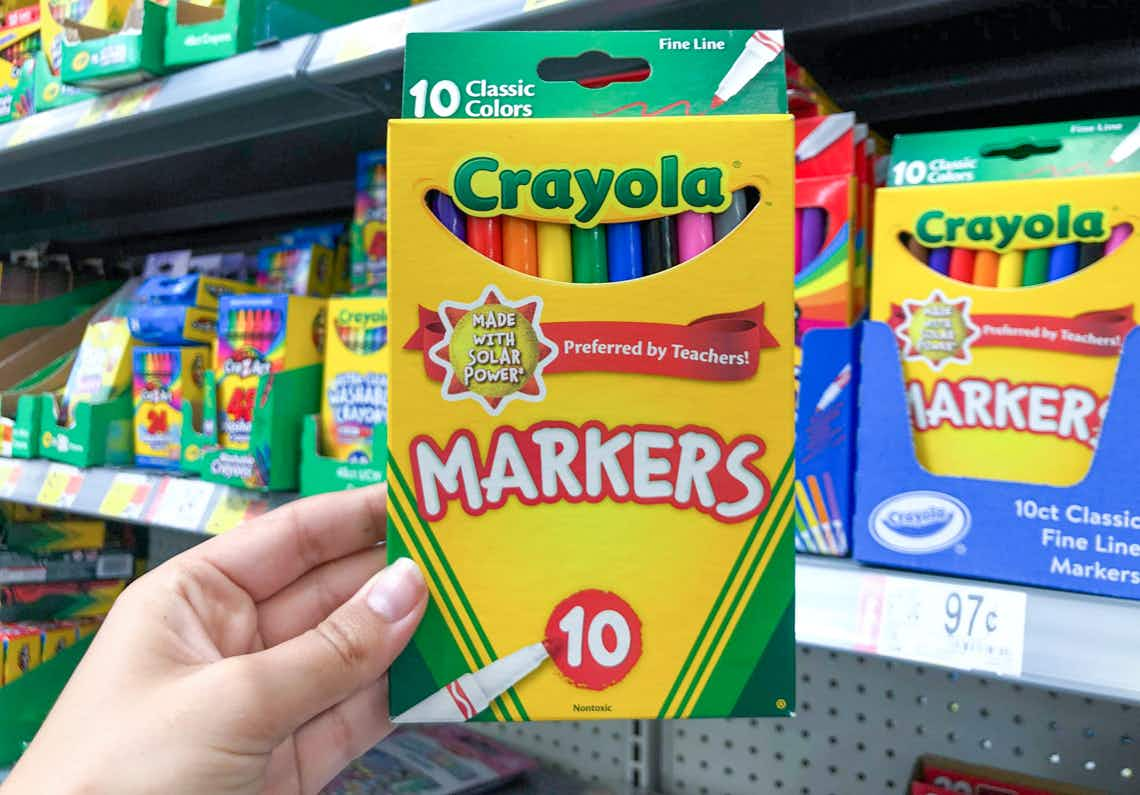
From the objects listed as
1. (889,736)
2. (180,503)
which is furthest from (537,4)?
(889,736)

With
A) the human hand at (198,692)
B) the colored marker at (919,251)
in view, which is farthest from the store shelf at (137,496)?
the colored marker at (919,251)

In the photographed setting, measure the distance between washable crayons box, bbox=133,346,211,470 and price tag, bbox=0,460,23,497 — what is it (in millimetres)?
219

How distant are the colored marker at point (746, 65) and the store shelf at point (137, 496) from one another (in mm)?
728

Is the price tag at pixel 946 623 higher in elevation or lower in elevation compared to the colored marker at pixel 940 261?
lower

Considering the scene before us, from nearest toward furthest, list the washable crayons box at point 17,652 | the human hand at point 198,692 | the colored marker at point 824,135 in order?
the human hand at point 198,692 → the colored marker at point 824,135 → the washable crayons box at point 17,652

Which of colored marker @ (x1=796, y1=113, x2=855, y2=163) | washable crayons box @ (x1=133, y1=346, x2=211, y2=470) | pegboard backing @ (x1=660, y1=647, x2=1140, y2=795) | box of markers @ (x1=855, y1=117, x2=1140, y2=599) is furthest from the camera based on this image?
washable crayons box @ (x1=133, y1=346, x2=211, y2=470)

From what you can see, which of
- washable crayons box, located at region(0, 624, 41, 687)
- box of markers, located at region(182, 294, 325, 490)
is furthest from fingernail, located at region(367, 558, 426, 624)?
washable crayons box, located at region(0, 624, 41, 687)

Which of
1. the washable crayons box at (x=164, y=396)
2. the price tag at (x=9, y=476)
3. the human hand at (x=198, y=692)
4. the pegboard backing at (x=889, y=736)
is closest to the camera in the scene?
the human hand at (x=198, y=692)

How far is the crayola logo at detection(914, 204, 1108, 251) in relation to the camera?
623 millimetres

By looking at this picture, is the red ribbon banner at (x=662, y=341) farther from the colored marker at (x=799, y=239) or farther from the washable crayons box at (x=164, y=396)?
the washable crayons box at (x=164, y=396)

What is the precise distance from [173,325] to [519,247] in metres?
0.89

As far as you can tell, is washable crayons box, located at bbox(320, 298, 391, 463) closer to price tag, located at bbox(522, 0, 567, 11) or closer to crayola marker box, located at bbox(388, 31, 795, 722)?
price tag, located at bbox(522, 0, 567, 11)

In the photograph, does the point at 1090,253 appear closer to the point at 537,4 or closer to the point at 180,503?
the point at 537,4

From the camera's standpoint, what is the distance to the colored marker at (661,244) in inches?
20.8
